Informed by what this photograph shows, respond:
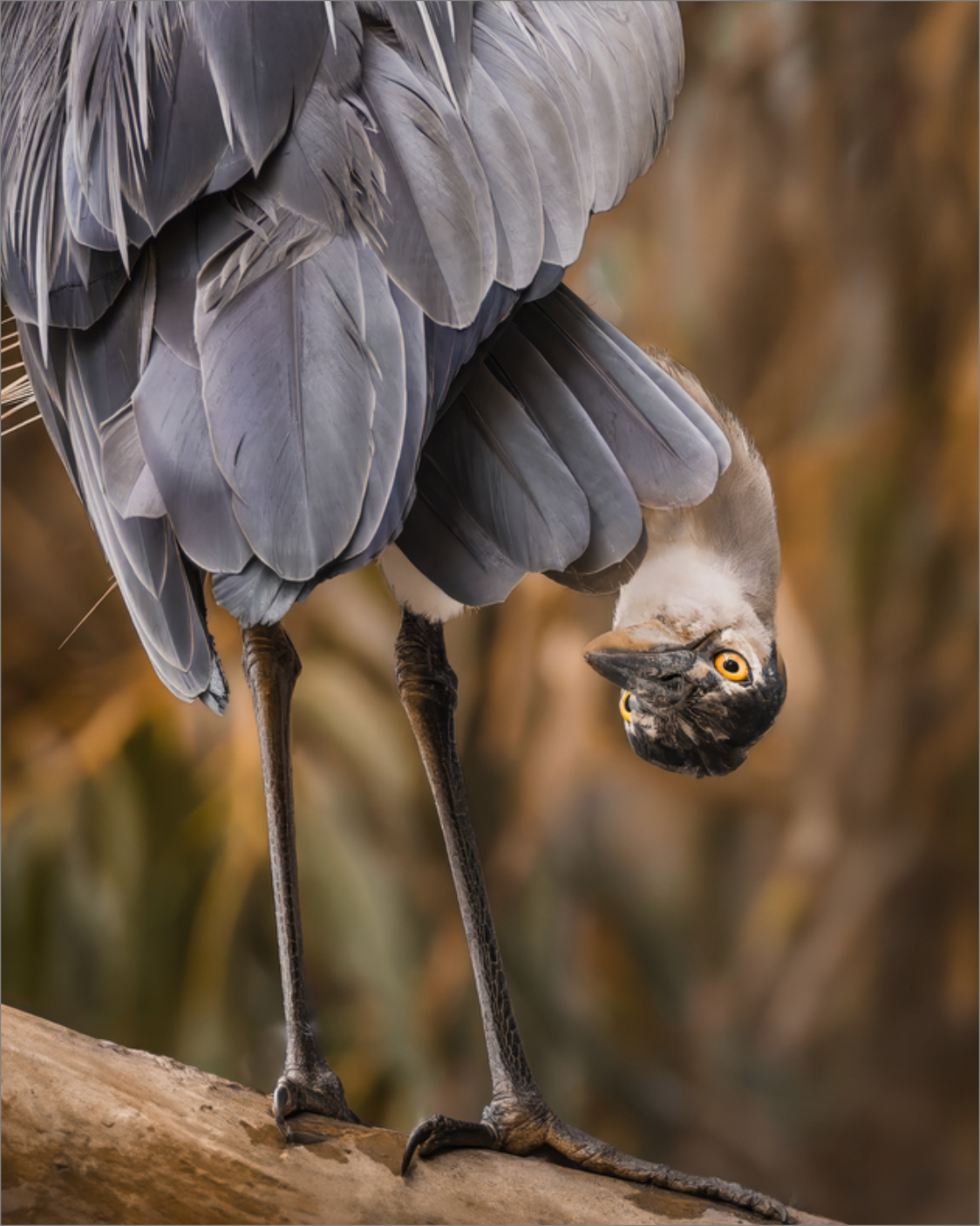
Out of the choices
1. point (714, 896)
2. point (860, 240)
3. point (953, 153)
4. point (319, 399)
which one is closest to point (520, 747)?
point (714, 896)

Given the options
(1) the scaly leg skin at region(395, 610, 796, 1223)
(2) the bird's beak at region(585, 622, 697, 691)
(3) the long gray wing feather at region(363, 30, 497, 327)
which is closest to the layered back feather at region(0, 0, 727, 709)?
(3) the long gray wing feather at region(363, 30, 497, 327)

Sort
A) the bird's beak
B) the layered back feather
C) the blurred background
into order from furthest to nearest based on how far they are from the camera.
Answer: the blurred background, the bird's beak, the layered back feather

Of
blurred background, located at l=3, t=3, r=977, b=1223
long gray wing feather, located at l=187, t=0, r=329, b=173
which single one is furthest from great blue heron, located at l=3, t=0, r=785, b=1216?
blurred background, located at l=3, t=3, r=977, b=1223

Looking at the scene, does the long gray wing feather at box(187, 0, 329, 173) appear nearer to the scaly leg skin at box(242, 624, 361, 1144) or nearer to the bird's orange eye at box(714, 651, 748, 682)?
the scaly leg skin at box(242, 624, 361, 1144)

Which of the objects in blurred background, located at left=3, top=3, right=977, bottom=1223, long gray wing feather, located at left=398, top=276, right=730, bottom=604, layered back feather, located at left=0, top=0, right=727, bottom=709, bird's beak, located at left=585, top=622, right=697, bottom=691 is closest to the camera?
layered back feather, located at left=0, top=0, right=727, bottom=709

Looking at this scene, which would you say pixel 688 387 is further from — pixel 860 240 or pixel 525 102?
pixel 860 240

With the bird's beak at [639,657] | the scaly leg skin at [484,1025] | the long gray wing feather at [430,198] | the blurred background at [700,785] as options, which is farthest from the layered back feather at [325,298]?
the blurred background at [700,785]

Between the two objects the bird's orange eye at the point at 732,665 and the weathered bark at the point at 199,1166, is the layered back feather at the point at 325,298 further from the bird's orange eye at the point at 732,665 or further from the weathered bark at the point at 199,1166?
the weathered bark at the point at 199,1166

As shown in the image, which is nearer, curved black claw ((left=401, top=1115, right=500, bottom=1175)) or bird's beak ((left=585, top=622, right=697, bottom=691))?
curved black claw ((left=401, top=1115, right=500, bottom=1175))

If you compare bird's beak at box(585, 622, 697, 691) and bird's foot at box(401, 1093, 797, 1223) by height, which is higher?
bird's beak at box(585, 622, 697, 691)
